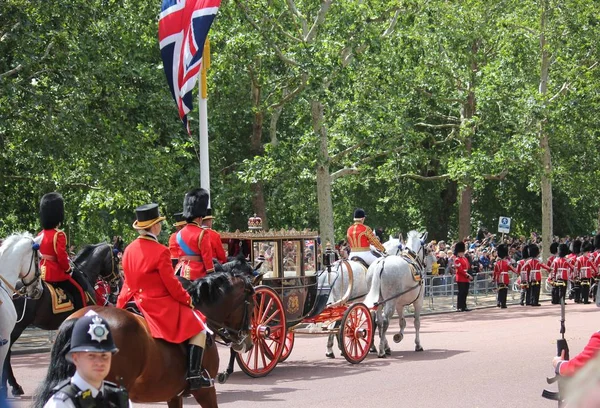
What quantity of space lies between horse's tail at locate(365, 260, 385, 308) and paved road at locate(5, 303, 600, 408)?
89 cm

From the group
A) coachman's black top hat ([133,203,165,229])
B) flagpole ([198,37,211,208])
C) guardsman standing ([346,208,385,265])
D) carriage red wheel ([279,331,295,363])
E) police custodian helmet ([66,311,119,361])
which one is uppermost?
flagpole ([198,37,211,208])

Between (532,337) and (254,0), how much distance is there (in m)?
12.6

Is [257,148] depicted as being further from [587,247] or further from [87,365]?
[87,365]

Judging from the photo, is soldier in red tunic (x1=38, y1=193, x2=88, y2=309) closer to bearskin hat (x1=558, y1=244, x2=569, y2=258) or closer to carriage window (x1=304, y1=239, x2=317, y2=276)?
carriage window (x1=304, y1=239, x2=317, y2=276)

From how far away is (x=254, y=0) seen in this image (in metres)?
26.9

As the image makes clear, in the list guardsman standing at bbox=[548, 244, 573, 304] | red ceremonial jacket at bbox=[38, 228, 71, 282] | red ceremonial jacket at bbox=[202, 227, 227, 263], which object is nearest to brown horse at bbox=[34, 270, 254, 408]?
red ceremonial jacket at bbox=[202, 227, 227, 263]

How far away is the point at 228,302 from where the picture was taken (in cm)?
1078

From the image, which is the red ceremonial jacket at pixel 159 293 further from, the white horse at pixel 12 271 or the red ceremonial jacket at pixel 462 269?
the red ceremonial jacket at pixel 462 269

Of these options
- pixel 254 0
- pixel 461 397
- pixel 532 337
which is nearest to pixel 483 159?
pixel 254 0

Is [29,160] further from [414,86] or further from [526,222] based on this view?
[526,222]

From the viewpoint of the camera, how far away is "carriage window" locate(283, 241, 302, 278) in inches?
578

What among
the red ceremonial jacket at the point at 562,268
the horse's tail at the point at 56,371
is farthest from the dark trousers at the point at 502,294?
the horse's tail at the point at 56,371

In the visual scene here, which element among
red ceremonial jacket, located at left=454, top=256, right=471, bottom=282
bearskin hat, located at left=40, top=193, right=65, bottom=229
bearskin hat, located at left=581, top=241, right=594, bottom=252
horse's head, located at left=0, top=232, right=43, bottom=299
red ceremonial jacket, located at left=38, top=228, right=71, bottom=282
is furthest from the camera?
bearskin hat, located at left=581, top=241, right=594, bottom=252

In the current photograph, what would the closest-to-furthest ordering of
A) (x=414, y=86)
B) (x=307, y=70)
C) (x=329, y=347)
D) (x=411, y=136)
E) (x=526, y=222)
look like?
(x=329, y=347)
(x=307, y=70)
(x=411, y=136)
(x=414, y=86)
(x=526, y=222)
